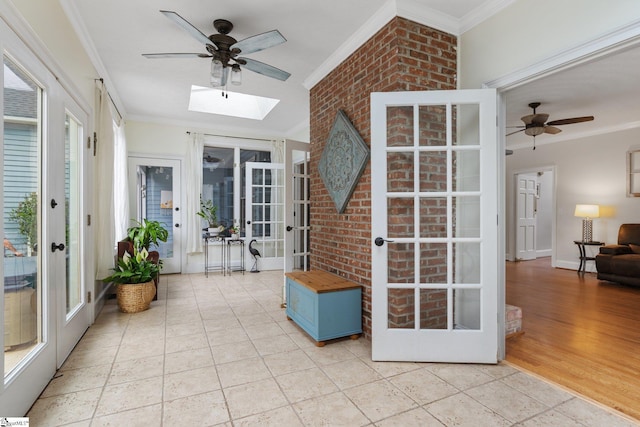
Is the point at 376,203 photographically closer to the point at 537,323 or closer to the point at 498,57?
the point at 498,57

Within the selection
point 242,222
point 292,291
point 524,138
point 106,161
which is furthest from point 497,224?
point 524,138

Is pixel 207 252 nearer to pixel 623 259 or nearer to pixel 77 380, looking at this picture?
pixel 77 380

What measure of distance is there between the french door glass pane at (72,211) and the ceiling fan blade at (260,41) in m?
1.54

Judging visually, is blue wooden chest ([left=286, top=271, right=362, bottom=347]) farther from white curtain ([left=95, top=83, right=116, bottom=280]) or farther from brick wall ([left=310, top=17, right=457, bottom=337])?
white curtain ([left=95, top=83, right=116, bottom=280])

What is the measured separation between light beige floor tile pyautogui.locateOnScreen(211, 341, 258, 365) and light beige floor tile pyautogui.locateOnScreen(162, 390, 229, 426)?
0.47 meters

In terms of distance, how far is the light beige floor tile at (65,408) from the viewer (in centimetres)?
175

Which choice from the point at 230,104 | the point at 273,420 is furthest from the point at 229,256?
the point at 273,420

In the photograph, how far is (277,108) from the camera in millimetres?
5004

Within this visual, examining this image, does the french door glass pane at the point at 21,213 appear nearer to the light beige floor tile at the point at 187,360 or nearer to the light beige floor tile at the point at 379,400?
the light beige floor tile at the point at 187,360

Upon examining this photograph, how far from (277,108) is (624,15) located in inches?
158

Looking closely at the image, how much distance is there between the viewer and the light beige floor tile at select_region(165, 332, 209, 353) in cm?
267

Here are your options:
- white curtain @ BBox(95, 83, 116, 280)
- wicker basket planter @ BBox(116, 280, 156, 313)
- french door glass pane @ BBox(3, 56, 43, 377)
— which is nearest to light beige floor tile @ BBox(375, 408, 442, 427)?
french door glass pane @ BBox(3, 56, 43, 377)

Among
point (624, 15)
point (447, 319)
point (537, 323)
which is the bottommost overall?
point (537, 323)

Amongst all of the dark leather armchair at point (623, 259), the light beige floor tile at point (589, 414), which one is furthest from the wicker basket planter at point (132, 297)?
the dark leather armchair at point (623, 259)
